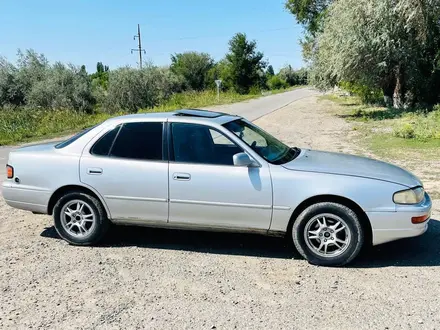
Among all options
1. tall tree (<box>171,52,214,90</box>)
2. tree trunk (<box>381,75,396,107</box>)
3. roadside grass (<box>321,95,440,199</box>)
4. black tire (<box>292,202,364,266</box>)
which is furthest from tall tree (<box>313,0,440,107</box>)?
tall tree (<box>171,52,214,90</box>)

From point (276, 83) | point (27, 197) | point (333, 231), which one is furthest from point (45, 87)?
point (276, 83)

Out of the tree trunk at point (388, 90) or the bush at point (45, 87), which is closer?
the tree trunk at point (388, 90)

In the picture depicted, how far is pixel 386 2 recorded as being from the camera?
62.5 feet

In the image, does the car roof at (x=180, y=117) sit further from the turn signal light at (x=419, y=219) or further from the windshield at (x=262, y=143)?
the turn signal light at (x=419, y=219)

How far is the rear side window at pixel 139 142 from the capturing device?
4.79m

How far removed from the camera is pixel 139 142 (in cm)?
487

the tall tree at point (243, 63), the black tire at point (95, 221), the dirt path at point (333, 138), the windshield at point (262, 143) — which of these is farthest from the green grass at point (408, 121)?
the tall tree at point (243, 63)

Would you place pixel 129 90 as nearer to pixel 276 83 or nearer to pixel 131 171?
pixel 131 171

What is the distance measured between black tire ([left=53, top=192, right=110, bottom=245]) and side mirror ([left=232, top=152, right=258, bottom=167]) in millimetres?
1737

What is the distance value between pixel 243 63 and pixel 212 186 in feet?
184

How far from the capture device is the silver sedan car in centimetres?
428

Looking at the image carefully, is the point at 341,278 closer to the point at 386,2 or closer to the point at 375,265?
the point at 375,265

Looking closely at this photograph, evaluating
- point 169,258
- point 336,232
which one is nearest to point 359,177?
point 336,232

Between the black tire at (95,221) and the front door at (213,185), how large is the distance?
0.87 meters
